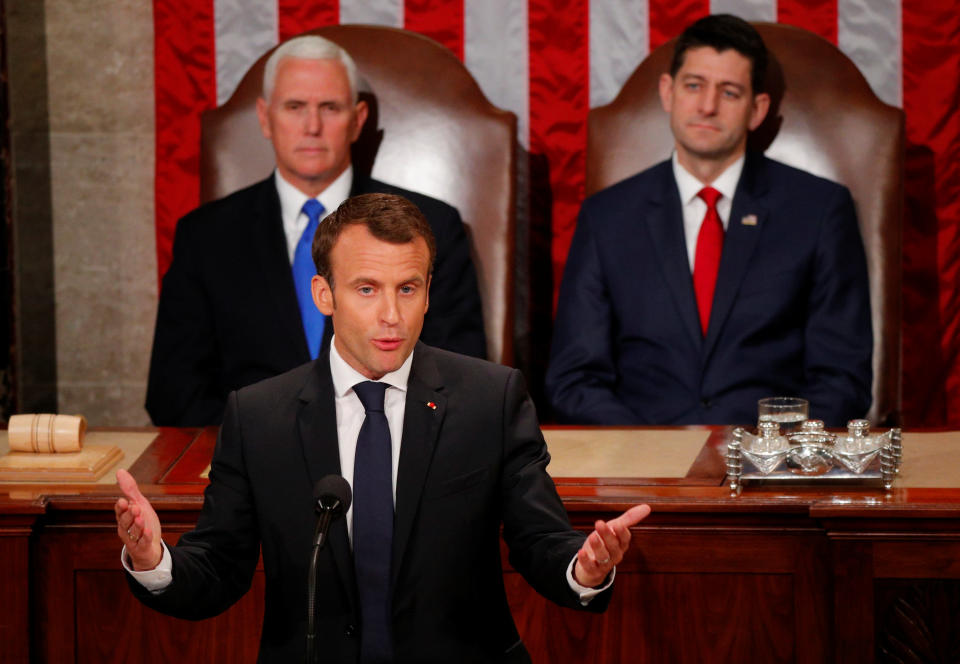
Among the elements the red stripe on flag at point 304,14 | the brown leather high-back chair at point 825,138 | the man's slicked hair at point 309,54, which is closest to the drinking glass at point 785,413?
the brown leather high-back chair at point 825,138

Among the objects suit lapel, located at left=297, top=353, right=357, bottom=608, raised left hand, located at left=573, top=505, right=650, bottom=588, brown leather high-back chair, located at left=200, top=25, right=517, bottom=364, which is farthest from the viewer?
brown leather high-back chair, located at left=200, top=25, right=517, bottom=364

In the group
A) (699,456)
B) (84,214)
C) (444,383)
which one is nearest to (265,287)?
(84,214)

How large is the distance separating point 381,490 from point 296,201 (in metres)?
2.01

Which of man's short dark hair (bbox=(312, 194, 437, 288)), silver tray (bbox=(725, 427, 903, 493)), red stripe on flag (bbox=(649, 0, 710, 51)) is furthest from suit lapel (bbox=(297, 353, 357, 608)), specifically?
red stripe on flag (bbox=(649, 0, 710, 51))

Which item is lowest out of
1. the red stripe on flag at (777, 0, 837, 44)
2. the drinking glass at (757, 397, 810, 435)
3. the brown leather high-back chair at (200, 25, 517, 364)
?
the drinking glass at (757, 397, 810, 435)

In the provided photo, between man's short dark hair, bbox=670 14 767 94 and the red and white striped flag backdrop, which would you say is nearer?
man's short dark hair, bbox=670 14 767 94

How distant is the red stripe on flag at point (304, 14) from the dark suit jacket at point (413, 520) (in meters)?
2.52

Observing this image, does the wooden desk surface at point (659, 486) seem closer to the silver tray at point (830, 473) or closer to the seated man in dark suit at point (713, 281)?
the silver tray at point (830, 473)

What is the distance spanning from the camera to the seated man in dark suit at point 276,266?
3.72m

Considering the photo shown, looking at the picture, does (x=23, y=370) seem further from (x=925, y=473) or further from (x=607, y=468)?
(x=925, y=473)

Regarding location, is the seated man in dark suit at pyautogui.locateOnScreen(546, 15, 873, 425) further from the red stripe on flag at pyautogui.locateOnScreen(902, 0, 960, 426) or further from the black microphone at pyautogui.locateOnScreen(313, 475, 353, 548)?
the black microphone at pyautogui.locateOnScreen(313, 475, 353, 548)

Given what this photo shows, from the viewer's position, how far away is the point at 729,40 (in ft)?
12.4

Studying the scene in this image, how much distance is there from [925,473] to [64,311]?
291cm

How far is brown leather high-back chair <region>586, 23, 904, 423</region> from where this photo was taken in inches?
154
